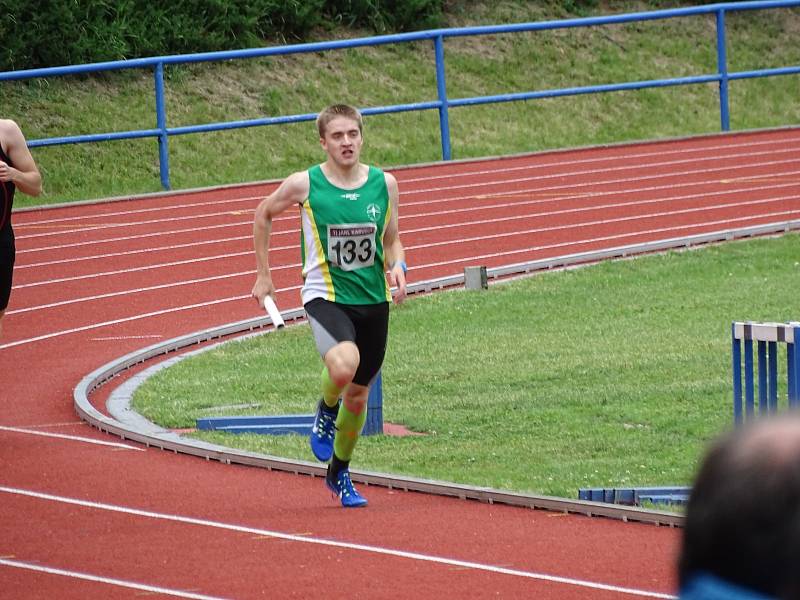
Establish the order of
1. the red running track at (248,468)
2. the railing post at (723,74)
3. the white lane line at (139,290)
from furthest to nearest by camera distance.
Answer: the railing post at (723,74)
the white lane line at (139,290)
the red running track at (248,468)

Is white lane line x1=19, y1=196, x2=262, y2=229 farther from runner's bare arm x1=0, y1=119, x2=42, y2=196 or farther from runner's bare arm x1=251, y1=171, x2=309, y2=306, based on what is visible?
runner's bare arm x1=251, y1=171, x2=309, y2=306

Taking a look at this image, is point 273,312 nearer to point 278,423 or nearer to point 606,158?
point 278,423

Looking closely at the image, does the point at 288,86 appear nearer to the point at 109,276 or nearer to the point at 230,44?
the point at 230,44

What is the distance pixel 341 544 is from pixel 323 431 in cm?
94

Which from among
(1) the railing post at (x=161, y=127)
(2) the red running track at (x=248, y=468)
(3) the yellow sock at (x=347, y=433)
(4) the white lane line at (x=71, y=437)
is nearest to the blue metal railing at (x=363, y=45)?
(1) the railing post at (x=161, y=127)

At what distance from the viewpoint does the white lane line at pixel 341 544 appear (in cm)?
537

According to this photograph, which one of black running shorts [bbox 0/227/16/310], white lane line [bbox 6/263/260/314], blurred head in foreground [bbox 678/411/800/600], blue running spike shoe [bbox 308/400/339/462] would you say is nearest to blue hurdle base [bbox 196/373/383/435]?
black running shorts [bbox 0/227/16/310]

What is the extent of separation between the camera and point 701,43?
2889 centimetres

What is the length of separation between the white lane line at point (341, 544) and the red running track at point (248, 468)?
0.01 meters

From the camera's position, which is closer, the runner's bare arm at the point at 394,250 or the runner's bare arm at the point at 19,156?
the runner's bare arm at the point at 394,250

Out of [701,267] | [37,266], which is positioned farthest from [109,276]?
[701,267]

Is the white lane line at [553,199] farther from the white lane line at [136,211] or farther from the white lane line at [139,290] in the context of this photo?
the white lane line at [136,211]

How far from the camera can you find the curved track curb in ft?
21.6

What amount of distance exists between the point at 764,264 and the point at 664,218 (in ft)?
8.38
